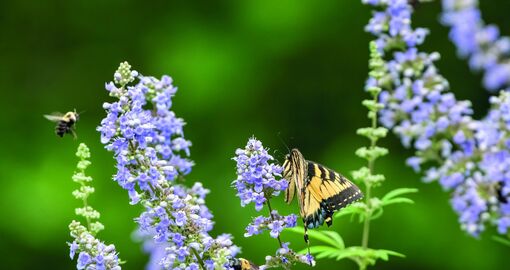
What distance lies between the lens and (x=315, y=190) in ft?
11.8

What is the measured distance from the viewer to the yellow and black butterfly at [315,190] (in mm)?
3447

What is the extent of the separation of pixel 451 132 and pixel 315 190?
2.36ft

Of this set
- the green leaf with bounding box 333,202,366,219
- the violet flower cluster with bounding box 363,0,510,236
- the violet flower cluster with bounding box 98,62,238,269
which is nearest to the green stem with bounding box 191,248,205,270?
the violet flower cluster with bounding box 98,62,238,269

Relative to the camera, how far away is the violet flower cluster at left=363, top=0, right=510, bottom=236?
112 inches

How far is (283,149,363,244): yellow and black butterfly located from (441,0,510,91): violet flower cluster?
40.7 inches

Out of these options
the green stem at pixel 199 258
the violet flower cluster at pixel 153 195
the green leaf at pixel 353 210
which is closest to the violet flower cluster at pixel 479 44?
the violet flower cluster at pixel 153 195

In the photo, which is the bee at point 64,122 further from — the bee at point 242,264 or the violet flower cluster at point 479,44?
the violet flower cluster at point 479,44

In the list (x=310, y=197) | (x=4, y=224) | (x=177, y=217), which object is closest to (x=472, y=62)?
(x=177, y=217)

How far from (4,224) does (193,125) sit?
1.80 m

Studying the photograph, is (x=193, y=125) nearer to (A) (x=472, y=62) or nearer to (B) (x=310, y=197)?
(B) (x=310, y=197)

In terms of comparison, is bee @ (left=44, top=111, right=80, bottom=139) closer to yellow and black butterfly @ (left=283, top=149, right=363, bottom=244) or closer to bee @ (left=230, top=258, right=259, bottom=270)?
yellow and black butterfly @ (left=283, top=149, right=363, bottom=244)

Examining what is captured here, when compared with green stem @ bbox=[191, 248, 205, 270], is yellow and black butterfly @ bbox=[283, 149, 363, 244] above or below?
above

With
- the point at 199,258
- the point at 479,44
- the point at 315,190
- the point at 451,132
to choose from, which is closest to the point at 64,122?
the point at 315,190

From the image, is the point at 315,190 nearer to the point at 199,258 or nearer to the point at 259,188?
the point at 259,188
